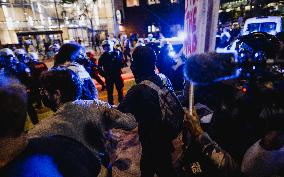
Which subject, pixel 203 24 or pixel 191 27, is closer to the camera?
pixel 203 24

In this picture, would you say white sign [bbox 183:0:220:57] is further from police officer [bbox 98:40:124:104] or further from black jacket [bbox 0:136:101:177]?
police officer [bbox 98:40:124:104]

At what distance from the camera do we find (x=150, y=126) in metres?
2.74

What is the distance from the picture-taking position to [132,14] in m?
30.5

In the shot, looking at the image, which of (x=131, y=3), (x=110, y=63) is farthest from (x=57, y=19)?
(x=110, y=63)

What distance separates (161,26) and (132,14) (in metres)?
4.06

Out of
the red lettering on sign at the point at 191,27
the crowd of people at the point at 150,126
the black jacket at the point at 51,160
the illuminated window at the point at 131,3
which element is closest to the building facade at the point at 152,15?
the illuminated window at the point at 131,3

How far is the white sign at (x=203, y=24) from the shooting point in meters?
2.30

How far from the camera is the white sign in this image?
230 cm

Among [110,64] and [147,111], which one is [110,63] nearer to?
[110,64]

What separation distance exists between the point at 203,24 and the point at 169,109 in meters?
1.00

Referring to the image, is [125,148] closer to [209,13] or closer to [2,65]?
[209,13]

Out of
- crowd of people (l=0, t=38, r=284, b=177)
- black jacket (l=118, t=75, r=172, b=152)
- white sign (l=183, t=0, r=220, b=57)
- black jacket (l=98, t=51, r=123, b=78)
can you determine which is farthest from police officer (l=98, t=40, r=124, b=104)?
white sign (l=183, t=0, r=220, b=57)

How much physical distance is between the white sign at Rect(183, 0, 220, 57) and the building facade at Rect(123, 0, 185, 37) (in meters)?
28.5

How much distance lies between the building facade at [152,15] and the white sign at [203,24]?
28.5 meters
